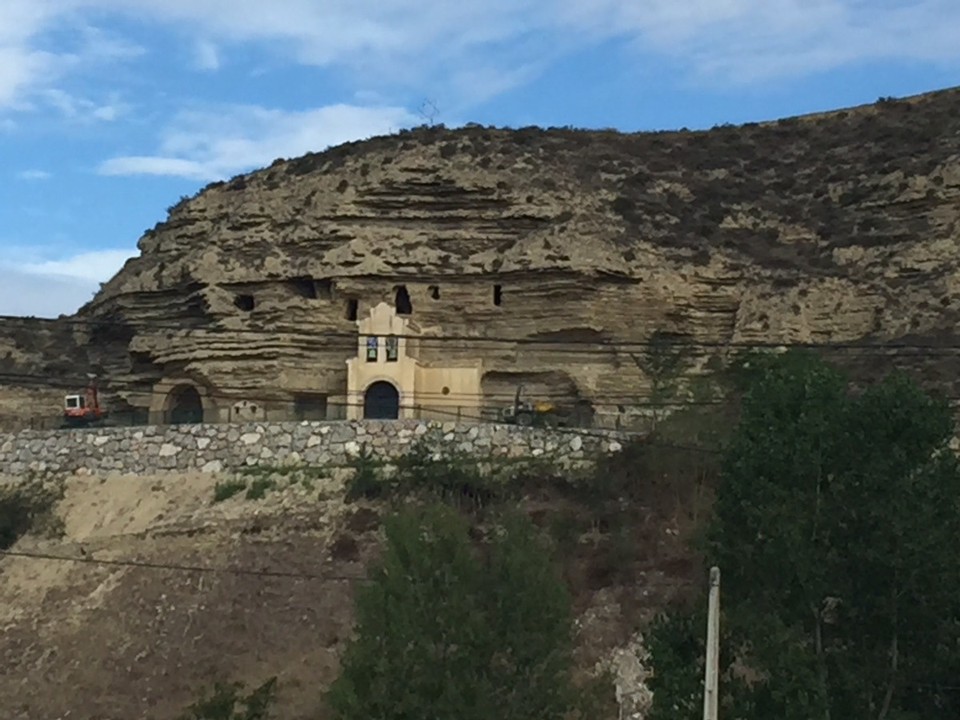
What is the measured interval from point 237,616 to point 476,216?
18378 millimetres

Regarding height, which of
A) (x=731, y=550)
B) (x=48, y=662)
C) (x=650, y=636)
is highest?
(x=731, y=550)

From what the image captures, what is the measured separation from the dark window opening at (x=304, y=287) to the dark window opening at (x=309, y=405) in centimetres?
334

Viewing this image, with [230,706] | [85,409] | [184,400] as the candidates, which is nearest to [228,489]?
[85,409]

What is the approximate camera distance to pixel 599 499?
3400 cm

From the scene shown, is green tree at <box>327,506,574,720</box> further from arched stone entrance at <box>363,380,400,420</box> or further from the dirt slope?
arched stone entrance at <box>363,380,400,420</box>

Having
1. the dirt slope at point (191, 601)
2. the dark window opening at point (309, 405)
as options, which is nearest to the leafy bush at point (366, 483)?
the dirt slope at point (191, 601)

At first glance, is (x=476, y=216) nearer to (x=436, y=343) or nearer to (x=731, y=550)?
(x=436, y=343)

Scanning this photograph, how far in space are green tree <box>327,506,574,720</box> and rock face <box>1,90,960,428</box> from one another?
20853 millimetres

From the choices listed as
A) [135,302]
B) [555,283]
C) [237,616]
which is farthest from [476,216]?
[237,616]

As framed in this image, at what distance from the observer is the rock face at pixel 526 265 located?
1665 inches

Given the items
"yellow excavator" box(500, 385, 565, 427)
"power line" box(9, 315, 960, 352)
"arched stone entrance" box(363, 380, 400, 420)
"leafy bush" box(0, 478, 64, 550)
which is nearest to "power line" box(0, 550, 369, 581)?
"leafy bush" box(0, 478, 64, 550)

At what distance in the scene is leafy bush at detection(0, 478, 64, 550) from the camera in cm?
3597

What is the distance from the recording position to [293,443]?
3694 centimetres

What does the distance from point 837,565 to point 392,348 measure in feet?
81.7
